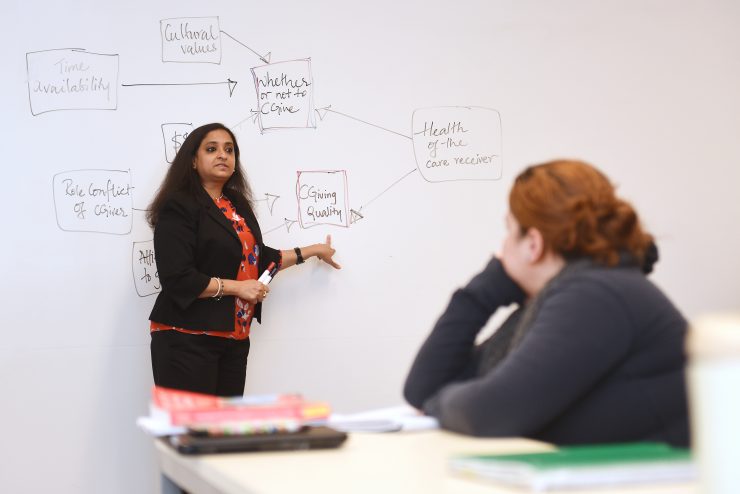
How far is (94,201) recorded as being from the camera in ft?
11.4

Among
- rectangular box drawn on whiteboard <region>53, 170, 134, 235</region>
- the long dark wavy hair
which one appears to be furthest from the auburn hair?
rectangular box drawn on whiteboard <region>53, 170, 134, 235</region>

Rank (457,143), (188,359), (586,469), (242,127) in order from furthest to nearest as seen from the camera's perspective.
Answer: (457,143), (242,127), (188,359), (586,469)

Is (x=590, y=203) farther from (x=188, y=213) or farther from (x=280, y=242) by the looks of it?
(x=280, y=242)

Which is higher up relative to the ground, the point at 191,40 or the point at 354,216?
the point at 191,40

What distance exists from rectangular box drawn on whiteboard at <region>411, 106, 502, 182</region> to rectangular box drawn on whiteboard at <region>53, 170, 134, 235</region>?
113cm

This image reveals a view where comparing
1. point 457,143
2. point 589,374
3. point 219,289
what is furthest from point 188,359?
point 589,374

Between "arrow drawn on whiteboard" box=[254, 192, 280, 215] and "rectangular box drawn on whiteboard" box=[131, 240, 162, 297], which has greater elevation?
"arrow drawn on whiteboard" box=[254, 192, 280, 215]

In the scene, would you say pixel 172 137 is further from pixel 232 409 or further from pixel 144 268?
pixel 232 409

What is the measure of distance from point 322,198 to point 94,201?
840 millimetres

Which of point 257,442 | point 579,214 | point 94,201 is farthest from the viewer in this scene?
point 94,201

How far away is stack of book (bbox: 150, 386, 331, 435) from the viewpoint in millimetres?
1412

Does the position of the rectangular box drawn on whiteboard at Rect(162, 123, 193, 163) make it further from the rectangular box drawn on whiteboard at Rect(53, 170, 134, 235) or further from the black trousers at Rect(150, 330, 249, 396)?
the black trousers at Rect(150, 330, 249, 396)

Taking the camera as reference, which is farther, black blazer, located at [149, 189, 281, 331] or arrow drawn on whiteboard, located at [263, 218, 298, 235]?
arrow drawn on whiteboard, located at [263, 218, 298, 235]

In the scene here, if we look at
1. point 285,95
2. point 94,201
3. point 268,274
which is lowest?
point 268,274
